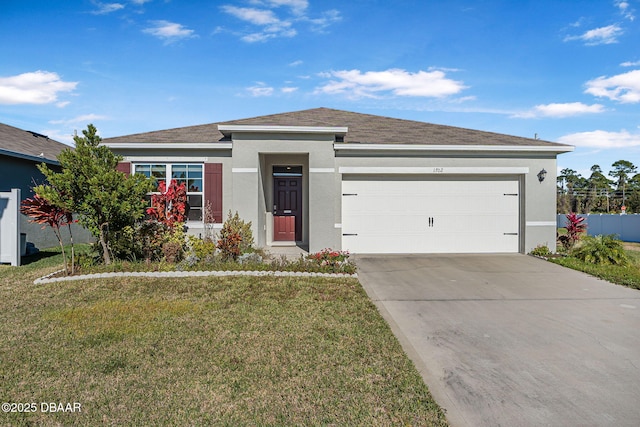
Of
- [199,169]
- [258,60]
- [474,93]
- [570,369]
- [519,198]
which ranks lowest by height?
[570,369]

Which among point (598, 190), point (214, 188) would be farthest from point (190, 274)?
point (598, 190)

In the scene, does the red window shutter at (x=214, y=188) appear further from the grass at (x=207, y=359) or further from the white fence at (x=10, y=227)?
the white fence at (x=10, y=227)

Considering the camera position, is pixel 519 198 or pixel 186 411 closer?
pixel 186 411

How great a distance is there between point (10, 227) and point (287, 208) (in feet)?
24.5

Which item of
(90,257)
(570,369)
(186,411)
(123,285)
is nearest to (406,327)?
(570,369)

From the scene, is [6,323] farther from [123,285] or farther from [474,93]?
[474,93]

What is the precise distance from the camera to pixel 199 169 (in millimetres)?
10422

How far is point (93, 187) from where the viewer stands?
7367 millimetres

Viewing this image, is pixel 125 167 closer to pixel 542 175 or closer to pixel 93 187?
pixel 93 187

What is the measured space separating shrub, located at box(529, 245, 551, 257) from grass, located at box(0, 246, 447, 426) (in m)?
6.91

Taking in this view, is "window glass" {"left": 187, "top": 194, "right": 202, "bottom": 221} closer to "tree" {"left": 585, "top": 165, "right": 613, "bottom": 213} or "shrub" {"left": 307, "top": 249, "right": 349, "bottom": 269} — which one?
"shrub" {"left": 307, "top": 249, "right": 349, "bottom": 269}

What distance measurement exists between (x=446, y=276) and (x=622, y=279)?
3.48m

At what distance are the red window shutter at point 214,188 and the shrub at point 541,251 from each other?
358 inches

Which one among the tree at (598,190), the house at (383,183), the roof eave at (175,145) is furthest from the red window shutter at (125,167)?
the tree at (598,190)
